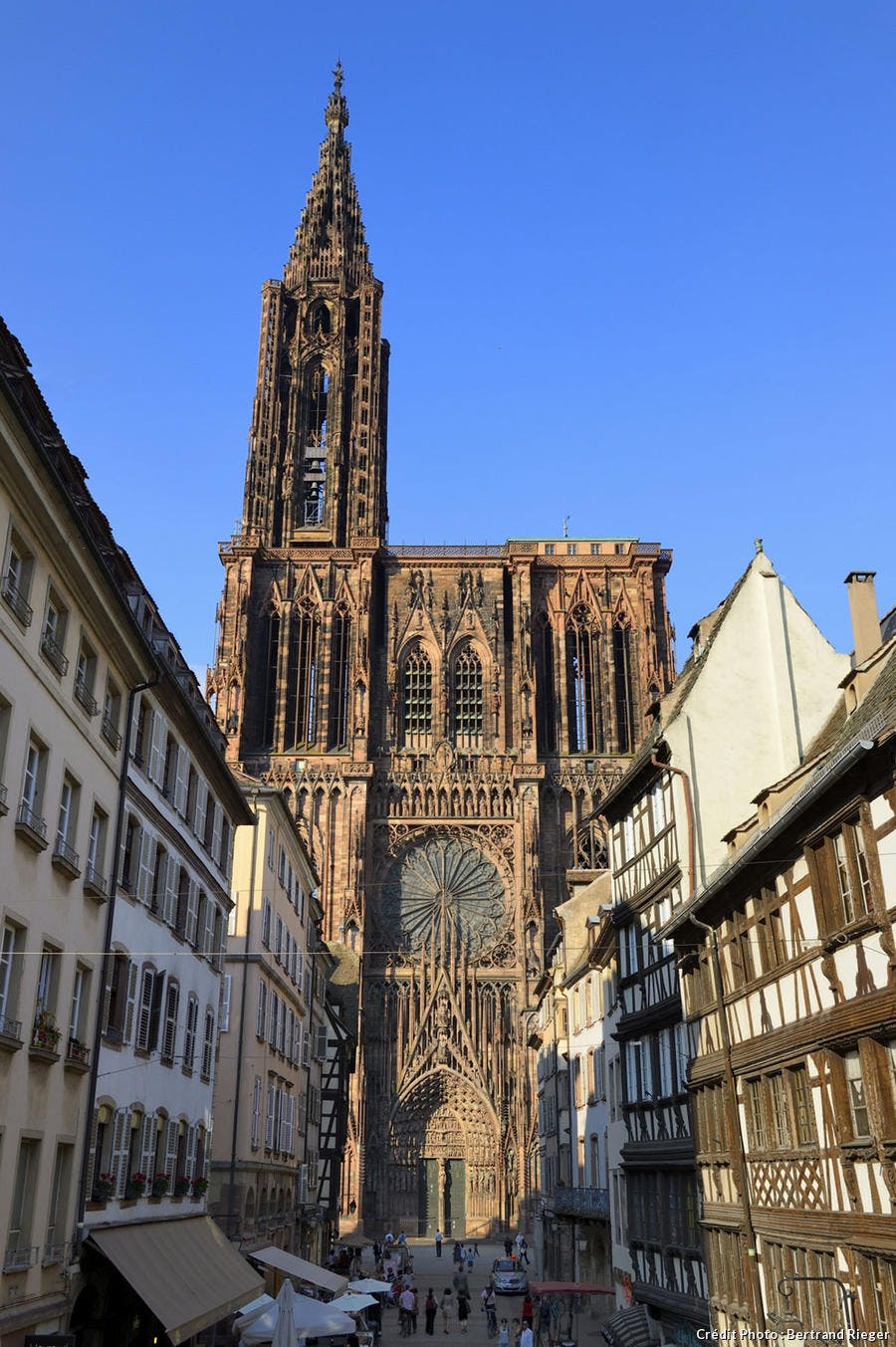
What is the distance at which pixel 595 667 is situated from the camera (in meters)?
69.0

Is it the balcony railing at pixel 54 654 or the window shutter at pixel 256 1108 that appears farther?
the window shutter at pixel 256 1108

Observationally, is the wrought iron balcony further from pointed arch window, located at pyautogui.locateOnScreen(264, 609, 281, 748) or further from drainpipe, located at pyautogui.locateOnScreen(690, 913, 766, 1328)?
pointed arch window, located at pyautogui.locateOnScreen(264, 609, 281, 748)

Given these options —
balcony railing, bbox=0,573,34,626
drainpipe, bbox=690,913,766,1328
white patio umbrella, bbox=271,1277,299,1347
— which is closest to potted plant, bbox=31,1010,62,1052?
balcony railing, bbox=0,573,34,626

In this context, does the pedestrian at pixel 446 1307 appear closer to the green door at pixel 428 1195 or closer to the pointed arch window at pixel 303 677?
the green door at pixel 428 1195

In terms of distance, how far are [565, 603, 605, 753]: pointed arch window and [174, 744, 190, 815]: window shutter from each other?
147ft

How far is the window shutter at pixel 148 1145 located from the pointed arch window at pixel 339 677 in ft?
149

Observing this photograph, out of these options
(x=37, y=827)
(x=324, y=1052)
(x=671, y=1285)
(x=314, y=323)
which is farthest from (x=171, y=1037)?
(x=314, y=323)

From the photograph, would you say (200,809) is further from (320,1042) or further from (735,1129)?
(320,1042)

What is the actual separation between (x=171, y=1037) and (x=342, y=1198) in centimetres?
3929

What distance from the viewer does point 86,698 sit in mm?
17672

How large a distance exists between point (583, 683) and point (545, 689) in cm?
212

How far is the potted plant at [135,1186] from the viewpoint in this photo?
1953 centimetres

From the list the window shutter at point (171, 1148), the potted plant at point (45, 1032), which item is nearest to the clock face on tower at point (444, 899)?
the window shutter at point (171, 1148)

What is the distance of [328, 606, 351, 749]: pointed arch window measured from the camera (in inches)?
2640
